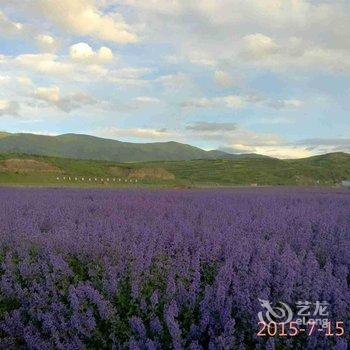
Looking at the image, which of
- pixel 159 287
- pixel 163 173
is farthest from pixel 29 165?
pixel 159 287

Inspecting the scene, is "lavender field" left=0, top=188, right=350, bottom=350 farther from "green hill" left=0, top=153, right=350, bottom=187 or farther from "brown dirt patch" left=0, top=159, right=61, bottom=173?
"brown dirt patch" left=0, top=159, right=61, bottom=173

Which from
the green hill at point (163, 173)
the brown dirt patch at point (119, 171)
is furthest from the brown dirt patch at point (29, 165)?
the brown dirt patch at point (119, 171)

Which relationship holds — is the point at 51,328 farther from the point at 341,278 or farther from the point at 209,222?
the point at 209,222

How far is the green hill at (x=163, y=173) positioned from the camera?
43.1 meters

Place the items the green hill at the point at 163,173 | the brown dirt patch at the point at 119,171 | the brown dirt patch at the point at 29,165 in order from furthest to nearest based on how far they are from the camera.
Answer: the brown dirt patch at the point at 119,171 < the brown dirt patch at the point at 29,165 < the green hill at the point at 163,173

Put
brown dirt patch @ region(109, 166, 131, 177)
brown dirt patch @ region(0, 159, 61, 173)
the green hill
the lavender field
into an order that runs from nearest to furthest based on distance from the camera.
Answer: the lavender field < the green hill < brown dirt patch @ region(0, 159, 61, 173) < brown dirt patch @ region(109, 166, 131, 177)

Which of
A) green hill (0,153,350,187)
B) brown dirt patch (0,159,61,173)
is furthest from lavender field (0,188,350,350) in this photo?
brown dirt patch (0,159,61,173)

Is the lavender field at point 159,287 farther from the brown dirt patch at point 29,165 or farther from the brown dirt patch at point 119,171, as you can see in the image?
the brown dirt patch at point 119,171

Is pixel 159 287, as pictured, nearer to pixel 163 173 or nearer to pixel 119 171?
pixel 119 171

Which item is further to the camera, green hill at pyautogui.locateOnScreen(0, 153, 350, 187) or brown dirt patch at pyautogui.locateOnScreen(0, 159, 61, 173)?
brown dirt patch at pyautogui.locateOnScreen(0, 159, 61, 173)

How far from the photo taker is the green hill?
43.1 metres

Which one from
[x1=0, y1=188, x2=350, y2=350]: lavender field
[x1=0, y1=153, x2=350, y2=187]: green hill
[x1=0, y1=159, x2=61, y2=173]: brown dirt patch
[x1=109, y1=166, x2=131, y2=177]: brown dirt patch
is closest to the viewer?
[x1=0, y1=188, x2=350, y2=350]: lavender field

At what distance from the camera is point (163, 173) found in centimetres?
6662

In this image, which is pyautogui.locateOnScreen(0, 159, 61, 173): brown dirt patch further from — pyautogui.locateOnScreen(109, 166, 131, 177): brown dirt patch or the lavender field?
the lavender field
